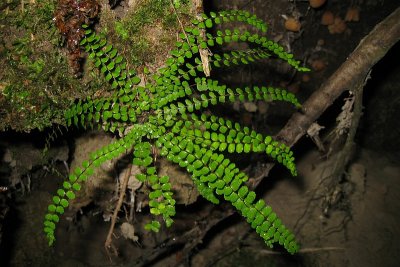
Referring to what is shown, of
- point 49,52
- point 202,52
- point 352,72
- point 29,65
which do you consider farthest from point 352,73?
point 29,65

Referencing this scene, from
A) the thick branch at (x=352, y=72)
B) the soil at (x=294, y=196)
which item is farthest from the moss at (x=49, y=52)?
the thick branch at (x=352, y=72)

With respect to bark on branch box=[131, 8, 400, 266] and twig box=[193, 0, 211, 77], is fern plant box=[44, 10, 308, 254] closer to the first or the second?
twig box=[193, 0, 211, 77]

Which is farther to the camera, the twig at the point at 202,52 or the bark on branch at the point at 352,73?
the bark on branch at the point at 352,73

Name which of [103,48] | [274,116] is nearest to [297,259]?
[274,116]

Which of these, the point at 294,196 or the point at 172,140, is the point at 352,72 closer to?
the point at 172,140

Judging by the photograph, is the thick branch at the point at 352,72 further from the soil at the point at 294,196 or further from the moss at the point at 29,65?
the moss at the point at 29,65

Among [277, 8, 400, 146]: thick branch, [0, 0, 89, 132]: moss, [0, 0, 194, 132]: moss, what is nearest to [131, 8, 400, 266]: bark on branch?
[277, 8, 400, 146]: thick branch

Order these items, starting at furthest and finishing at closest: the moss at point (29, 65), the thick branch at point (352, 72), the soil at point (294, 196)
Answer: the soil at point (294, 196)
the thick branch at point (352, 72)
the moss at point (29, 65)
